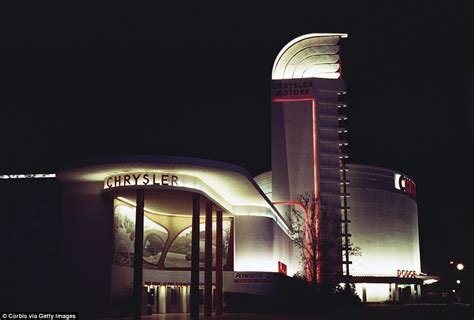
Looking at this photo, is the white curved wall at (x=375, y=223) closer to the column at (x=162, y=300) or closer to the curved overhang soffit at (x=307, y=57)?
the curved overhang soffit at (x=307, y=57)

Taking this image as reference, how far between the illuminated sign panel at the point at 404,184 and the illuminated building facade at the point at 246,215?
194 millimetres

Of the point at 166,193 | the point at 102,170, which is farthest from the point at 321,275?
the point at 102,170

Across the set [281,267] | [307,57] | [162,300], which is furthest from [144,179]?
[307,57]

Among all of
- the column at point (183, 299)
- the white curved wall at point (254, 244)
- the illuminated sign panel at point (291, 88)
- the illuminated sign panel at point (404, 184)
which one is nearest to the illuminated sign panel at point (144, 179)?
the column at point (183, 299)

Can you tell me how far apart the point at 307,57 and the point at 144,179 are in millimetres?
50944

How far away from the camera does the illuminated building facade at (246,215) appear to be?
1296 inches

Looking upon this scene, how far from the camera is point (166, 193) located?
33.6 m

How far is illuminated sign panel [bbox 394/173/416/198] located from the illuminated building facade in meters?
0.19

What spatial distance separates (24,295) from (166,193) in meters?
9.13

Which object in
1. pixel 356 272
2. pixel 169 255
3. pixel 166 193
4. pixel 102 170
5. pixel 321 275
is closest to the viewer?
pixel 102 170

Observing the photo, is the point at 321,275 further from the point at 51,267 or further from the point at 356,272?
the point at 51,267

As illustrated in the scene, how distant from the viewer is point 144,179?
103 ft

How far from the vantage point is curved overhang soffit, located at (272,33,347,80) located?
78.1 meters

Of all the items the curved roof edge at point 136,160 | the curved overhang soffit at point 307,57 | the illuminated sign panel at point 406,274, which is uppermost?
the curved overhang soffit at point 307,57
